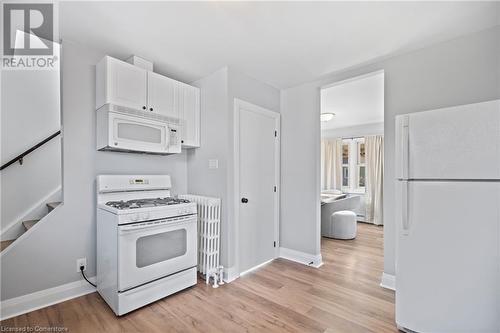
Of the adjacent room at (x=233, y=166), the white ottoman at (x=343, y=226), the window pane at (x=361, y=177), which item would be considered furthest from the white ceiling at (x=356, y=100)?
the white ottoman at (x=343, y=226)

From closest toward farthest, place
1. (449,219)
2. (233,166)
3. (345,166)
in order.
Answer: (449,219) → (233,166) → (345,166)

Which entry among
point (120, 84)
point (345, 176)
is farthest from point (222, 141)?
point (345, 176)

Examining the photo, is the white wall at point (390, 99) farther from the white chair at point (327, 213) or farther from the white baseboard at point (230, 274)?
the white chair at point (327, 213)

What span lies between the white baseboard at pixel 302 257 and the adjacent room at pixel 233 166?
0.02 meters

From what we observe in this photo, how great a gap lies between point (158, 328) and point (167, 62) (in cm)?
259

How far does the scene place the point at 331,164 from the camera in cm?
662

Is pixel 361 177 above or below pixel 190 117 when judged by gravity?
below

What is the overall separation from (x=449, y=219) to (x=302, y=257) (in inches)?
A: 76.8

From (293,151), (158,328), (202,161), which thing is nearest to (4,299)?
(158,328)

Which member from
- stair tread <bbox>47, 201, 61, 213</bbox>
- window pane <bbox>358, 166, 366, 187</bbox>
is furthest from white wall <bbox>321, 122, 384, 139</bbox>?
stair tread <bbox>47, 201, 61, 213</bbox>

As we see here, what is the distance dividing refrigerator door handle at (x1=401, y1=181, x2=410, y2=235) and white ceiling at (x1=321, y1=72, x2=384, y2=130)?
157 cm

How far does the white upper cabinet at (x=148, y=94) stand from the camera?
2.25 meters

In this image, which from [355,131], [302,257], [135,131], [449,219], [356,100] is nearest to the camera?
[449,219]

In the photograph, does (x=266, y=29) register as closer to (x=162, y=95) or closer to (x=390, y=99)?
(x=162, y=95)
